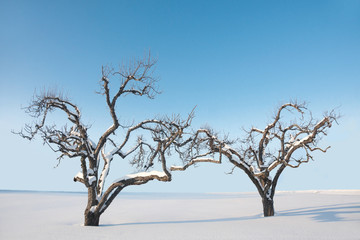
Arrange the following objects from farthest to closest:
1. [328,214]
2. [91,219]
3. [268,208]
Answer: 1. [268,208]
2. [328,214]
3. [91,219]

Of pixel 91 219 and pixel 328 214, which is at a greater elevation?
pixel 91 219

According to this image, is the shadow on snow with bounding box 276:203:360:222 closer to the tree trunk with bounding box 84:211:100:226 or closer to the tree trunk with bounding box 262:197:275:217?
the tree trunk with bounding box 262:197:275:217

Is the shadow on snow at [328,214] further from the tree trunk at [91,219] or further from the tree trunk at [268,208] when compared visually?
the tree trunk at [91,219]

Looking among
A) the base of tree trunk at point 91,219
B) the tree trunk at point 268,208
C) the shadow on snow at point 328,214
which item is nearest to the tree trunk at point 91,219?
the base of tree trunk at point 91,219

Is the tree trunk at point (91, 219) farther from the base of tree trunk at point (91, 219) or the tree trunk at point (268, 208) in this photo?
the tree trunk at point (268, 208)

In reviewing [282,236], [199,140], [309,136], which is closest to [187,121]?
[199,140]

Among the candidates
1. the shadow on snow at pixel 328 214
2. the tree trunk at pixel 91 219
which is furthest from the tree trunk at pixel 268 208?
the tree trunk at pixel 91 219

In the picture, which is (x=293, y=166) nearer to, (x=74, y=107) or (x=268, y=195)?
(x=268, y=195)

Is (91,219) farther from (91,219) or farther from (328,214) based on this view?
(328,214)

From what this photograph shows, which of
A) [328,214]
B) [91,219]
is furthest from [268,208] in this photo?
[91,219]

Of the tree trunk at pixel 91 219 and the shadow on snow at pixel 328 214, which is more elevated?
the tree trunk at pixel 91 219

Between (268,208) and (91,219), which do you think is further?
(268,208)

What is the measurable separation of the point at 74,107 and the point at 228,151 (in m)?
7.55

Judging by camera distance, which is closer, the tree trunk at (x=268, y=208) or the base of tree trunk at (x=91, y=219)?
the base of tree trunk at (x=91, y=219)
